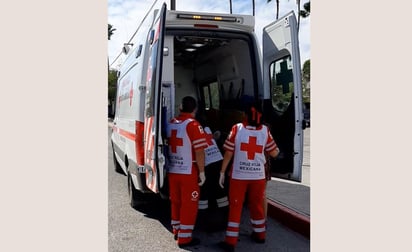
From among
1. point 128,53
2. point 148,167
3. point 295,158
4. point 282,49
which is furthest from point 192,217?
point 128,53

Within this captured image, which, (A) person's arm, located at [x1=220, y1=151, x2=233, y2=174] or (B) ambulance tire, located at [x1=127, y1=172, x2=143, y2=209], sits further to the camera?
(B) ambulance tire, located at [x1=127, y1=172, x2=143, y2=209]

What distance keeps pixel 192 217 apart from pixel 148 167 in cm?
79

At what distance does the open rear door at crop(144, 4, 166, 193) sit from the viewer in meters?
4.50

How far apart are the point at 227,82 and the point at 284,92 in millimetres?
1759

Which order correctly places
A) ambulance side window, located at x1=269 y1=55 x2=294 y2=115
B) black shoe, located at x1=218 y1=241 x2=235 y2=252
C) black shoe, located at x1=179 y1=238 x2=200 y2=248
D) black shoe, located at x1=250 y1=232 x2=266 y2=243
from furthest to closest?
ambulance side window, located at x1=269 y1=55 x2=294 y2=115
black shoe, located at x1=250 y1=232 x2=266 y2=243
black shoe, located at x1=179 y1=238 x2=200 y2=248
black shoe, located at x1=218 y1=241 x2=235 y2=252

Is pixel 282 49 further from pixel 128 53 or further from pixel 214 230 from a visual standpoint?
pixel 128 53

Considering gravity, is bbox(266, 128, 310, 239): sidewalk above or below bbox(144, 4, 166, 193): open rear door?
below

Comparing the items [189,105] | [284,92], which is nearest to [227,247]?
[189,105]

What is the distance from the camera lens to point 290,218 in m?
5.66

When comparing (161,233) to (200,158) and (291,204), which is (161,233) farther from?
(291,204)

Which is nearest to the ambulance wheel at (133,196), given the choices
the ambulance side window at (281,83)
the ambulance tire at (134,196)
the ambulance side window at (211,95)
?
the ambulance tire at (134,196)

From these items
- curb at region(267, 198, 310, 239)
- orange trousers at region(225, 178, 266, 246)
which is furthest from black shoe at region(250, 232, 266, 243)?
curb at region(267, 198, 310, 239)

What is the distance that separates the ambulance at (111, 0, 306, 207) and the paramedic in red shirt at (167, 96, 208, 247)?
15cm

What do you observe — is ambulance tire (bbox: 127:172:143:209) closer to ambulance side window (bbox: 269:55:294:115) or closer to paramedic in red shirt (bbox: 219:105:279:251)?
paramedic in red shirt (bbox: 219:105:279:251)
